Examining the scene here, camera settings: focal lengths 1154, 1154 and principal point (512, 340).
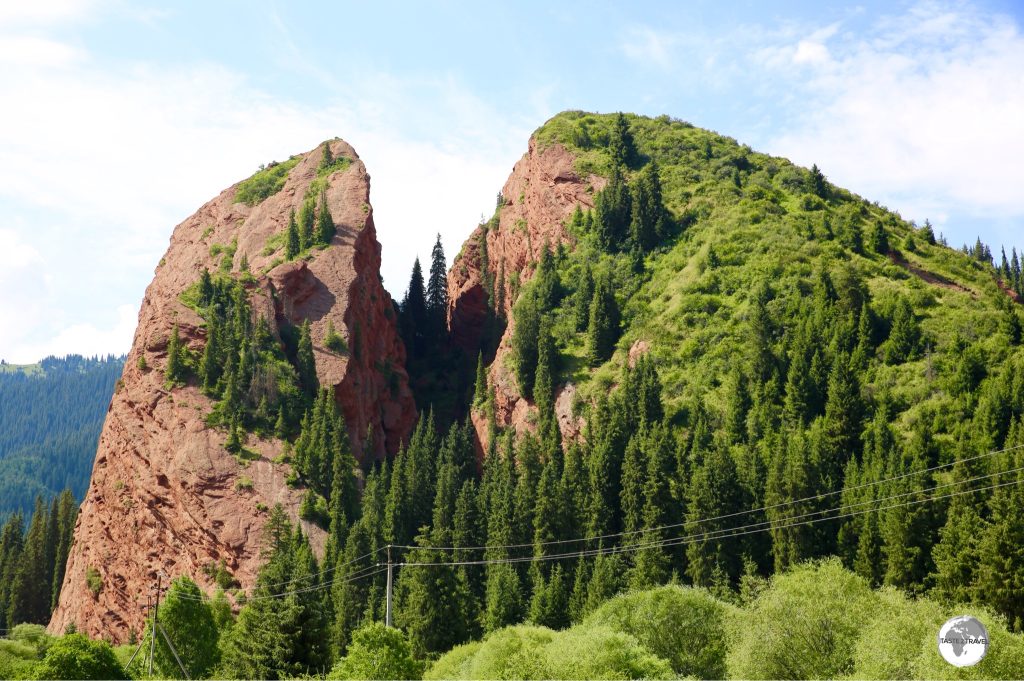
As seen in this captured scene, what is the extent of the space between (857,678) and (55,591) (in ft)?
385

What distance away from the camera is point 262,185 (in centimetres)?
16938

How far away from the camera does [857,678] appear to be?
62.7m

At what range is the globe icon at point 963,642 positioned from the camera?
174ft

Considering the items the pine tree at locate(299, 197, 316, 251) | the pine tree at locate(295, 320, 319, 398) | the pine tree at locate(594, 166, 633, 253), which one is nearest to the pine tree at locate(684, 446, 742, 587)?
the pine tree at locate(295, 320, 319, 398)

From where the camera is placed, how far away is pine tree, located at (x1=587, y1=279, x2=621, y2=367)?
455 ft

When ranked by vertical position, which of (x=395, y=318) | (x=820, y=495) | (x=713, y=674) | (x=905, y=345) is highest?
(x=395, y=318)

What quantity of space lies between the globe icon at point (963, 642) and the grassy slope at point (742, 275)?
51795 mm

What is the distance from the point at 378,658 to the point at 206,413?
215 ft

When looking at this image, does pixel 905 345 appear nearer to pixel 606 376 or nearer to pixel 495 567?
pixel 606 376

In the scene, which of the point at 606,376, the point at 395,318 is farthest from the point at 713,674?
the point at 395,318

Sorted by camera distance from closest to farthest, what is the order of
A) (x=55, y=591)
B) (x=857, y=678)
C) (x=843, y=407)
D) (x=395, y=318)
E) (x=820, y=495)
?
(x=857, y=678)
(x=820, y=495)
(x=843, y=407)
(x=55, y=591)
(x=395, y=318)

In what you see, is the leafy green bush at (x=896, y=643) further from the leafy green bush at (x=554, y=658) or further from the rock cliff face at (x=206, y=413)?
the rock cliff face at (x=206, y=413)

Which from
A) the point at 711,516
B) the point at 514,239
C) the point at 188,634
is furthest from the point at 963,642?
the point at 514,239

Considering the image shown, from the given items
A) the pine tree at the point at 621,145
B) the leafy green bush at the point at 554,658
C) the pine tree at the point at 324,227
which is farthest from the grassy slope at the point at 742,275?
the leafy green bush at the point at 554,658
